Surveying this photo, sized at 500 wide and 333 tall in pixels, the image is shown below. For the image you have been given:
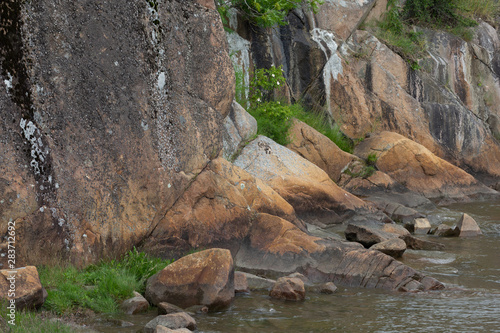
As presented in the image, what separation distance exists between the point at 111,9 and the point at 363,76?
36.1 feet

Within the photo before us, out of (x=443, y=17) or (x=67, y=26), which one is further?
(x=443, y=17)

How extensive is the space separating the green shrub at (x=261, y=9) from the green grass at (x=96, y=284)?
7970 mm

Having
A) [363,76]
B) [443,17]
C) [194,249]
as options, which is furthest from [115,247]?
[443,17]

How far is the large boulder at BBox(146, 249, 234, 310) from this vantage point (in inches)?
230

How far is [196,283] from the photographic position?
19.4 ft

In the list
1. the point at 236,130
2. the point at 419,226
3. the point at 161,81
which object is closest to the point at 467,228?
the point at 419,226

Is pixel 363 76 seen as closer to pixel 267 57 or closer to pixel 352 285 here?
pixel 267 57

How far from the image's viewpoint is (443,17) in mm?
20438

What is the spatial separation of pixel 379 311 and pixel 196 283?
1.89 metres

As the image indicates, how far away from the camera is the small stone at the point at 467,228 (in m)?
10.4

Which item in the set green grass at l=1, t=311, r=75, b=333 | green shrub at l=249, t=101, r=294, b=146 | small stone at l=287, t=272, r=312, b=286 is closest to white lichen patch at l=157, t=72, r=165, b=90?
small stone at l=287, t=272, r=312, b=286

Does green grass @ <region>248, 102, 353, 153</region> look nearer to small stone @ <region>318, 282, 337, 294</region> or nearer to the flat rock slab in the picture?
the flat rock slab

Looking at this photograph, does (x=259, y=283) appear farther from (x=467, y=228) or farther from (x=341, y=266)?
(x=467, y=228)

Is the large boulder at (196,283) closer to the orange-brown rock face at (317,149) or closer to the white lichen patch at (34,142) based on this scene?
the white lichen patch at (34,142)
